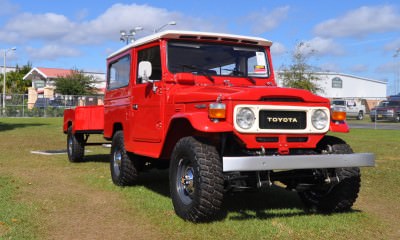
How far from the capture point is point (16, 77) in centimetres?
7031

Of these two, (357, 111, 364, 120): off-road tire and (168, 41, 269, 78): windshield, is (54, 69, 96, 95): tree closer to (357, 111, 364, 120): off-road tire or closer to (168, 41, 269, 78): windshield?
(357, 111, 364, 120): off-road tire

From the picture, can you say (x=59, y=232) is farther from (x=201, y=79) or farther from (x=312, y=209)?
(x=312, y=209)

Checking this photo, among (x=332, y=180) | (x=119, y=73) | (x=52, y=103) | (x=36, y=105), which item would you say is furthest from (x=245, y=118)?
(x=52, y=103)

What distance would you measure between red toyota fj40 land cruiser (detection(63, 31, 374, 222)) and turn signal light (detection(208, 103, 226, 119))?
0.04 ft

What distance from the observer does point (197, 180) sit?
17.8 feet

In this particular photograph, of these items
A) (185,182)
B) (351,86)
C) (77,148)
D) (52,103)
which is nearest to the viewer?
(185,182)

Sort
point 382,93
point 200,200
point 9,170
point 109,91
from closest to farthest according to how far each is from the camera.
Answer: point 200,200 → point 109,91 → point 9,170 → point 382,93

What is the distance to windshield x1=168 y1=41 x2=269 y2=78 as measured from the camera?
271 inches

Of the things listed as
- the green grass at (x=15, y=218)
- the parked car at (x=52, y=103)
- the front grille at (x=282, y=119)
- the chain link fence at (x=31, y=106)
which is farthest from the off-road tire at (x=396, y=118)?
the green grass at (x=15, y=218)

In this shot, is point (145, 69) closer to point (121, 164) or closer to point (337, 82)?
point (121, 164)

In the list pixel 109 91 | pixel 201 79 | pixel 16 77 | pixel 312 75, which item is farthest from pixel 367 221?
pixel 16 77

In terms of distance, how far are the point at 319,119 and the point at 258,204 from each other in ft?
5.13

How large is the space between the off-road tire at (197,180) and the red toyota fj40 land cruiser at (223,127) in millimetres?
11

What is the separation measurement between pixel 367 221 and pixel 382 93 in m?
81.7
